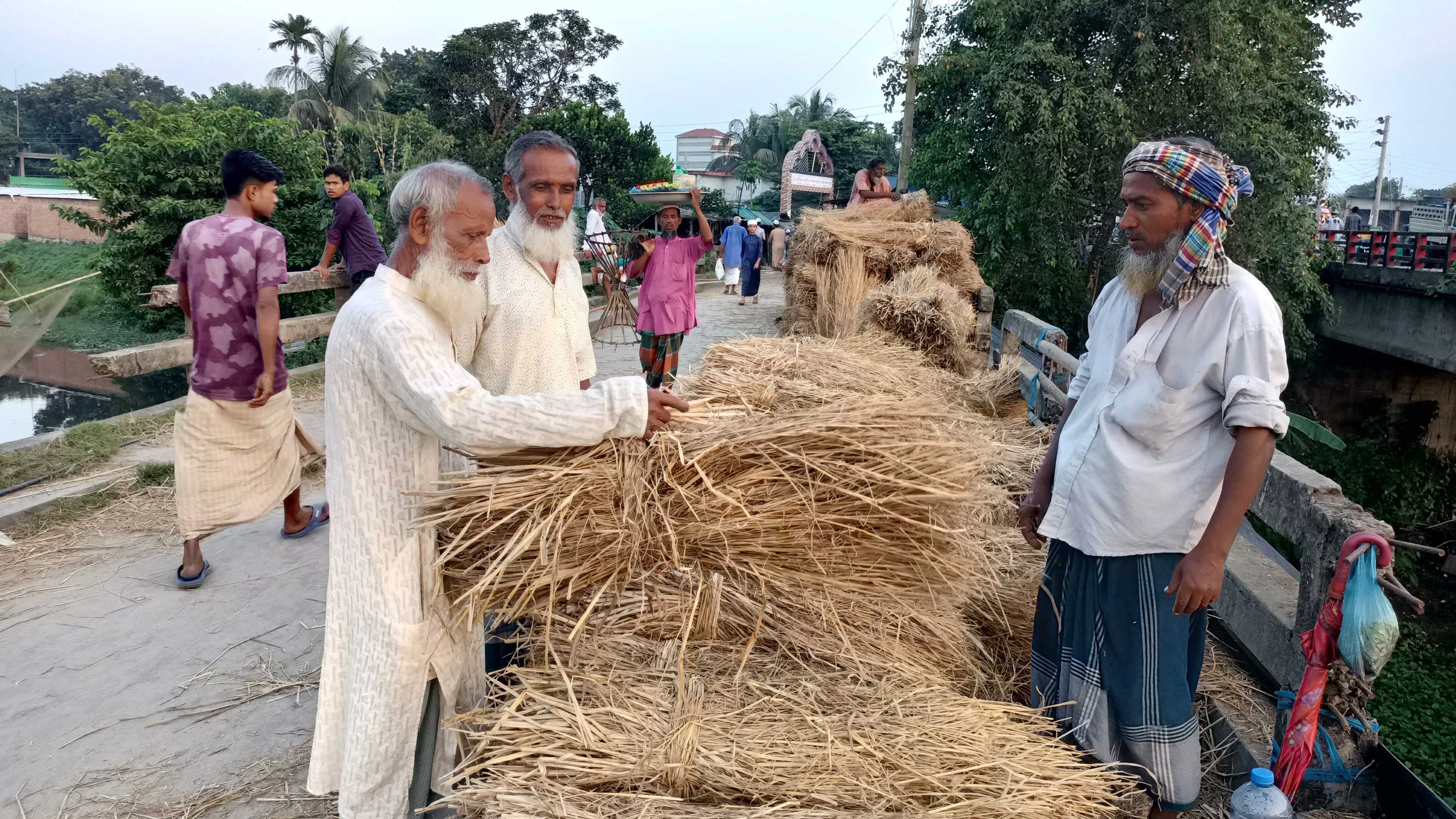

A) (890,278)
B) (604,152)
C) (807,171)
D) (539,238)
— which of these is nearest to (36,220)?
(604,152)

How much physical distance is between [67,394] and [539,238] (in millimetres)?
12740

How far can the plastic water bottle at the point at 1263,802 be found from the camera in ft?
5.44

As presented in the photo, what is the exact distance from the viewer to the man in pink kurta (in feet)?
17.2

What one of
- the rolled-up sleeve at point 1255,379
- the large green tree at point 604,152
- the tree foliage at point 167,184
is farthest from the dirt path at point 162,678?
the large green tree at point 604,152

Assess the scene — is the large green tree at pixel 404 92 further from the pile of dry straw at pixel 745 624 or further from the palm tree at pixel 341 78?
the pile of dry straw at pixel 745 624

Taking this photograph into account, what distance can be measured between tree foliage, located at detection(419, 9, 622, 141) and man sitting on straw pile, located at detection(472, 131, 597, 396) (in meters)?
25.7

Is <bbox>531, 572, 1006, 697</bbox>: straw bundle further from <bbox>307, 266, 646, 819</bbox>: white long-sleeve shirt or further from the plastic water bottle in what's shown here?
the plastic water bottle

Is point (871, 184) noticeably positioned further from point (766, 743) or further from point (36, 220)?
point (36, 220)

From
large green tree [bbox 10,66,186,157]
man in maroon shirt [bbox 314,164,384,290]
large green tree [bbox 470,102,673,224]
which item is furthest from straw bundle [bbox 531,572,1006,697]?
large green tree [bbox 10,66,186,157]

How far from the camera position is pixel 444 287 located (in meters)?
1.67

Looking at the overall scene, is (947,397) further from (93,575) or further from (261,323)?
(93,575)

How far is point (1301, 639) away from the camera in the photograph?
1820 millimetres

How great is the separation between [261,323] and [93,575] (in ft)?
4.40

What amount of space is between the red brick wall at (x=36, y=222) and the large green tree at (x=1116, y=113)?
28262mm
